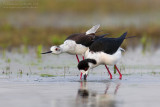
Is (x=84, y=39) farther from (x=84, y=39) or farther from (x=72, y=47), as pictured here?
(x=72, y=47)

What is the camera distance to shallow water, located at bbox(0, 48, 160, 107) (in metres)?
7.83

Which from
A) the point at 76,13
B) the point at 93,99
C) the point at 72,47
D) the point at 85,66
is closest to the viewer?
the point at 93,99

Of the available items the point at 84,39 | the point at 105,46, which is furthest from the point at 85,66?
the point at 84,39

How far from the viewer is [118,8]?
26.9m

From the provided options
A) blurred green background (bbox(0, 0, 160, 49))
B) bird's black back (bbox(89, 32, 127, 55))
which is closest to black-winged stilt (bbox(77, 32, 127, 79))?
bird's black back (bbox(89, 32, 127, 55))

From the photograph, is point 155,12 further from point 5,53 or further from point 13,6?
point 5,53

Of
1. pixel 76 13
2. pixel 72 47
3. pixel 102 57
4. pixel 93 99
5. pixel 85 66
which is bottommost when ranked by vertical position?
pixel 93 99

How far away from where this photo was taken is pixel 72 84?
32.4 ft

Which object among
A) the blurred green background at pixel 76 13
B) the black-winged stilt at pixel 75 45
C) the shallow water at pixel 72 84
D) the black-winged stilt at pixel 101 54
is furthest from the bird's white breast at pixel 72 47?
the blurred green background at pixel 76 13

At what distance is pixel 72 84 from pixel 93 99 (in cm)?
190

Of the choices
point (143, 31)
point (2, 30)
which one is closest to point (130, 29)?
point (143, 31)

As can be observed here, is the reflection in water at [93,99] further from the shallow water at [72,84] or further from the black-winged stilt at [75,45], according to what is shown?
the black-winged stilt at [75,45]

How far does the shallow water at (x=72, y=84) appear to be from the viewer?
783 centimetres

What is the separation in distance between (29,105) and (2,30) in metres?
12.8
